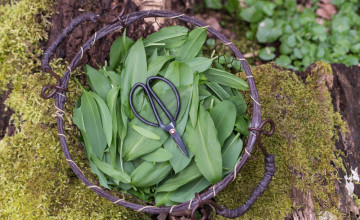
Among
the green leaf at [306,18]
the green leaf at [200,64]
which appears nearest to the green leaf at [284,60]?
the green leaf at [306,18]

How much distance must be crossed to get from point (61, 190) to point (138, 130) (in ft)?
1.69

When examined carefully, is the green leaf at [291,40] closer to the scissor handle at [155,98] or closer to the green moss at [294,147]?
the green moss at [294,147]

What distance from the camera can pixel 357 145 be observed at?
68.8 inches

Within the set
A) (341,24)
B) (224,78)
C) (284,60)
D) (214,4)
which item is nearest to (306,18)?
(341,24)

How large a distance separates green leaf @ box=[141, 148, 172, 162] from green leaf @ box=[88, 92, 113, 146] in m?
0.18

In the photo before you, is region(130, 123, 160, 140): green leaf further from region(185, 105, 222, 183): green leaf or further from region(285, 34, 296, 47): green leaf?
region(285, 34, 296, 47): green leaf

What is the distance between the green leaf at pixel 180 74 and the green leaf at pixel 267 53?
3.45ft

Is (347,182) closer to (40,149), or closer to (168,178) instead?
(168,178)

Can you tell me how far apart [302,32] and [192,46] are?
1133mm

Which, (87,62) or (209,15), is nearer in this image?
(87,62)

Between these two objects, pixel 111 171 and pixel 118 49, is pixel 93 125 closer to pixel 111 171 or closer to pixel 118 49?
pixel 111 171

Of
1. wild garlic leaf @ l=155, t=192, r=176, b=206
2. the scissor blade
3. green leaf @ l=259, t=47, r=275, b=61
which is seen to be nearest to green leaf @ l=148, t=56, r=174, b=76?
the scissor blade

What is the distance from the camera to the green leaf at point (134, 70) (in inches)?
61.4

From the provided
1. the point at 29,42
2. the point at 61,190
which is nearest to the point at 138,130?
the point at 61,190
